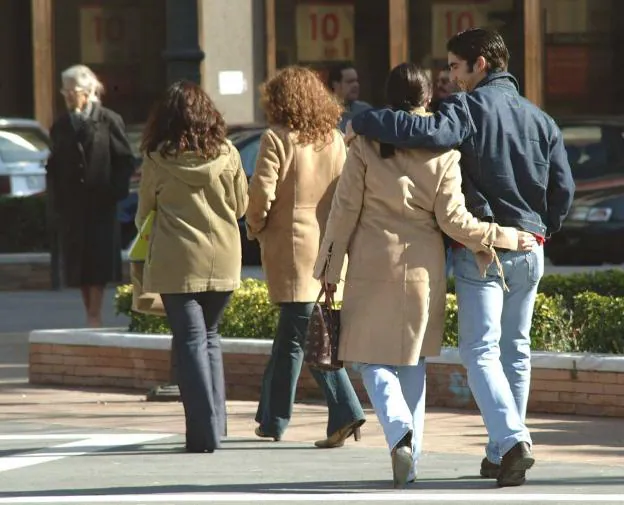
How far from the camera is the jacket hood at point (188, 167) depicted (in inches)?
352

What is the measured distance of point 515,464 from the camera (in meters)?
7.81

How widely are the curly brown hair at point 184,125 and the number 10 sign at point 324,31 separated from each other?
19068 mm

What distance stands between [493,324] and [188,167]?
5.77ft

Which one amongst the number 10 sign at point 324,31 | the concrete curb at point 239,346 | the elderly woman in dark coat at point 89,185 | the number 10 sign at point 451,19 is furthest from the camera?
the number 10 sign at point 324,31

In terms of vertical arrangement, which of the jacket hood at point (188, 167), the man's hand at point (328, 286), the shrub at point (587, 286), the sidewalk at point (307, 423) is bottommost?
the sidewalk at point (307, 423)

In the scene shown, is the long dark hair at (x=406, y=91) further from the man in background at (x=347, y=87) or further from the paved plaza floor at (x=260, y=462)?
the man in background at (x=347, y=87)

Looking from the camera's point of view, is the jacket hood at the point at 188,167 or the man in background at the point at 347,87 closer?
the jacket hood at the point at 188,167

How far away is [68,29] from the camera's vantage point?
2836cm

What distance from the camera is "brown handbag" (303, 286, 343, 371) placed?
805cm

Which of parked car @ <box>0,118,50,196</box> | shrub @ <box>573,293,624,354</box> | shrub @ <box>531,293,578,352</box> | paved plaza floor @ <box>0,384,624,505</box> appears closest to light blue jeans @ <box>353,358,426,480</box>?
paved plaza floor @ <box>0,384,624,505</box>

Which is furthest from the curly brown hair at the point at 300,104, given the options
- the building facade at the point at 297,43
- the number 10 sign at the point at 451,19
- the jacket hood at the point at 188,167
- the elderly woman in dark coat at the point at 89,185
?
the number 10 sign at the point at 451,19

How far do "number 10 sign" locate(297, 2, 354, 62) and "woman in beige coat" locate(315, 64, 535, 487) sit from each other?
20093mm

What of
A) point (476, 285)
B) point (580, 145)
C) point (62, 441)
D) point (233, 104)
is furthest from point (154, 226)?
point (233, 104)

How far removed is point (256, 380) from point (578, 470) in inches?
114
